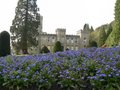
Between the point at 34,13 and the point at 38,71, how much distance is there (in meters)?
39.5

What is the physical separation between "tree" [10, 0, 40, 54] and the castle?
91.3ft

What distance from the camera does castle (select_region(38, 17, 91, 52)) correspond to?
75.9m

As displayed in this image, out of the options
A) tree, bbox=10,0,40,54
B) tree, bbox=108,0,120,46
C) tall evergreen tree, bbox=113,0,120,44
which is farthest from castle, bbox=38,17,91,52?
tall evergreen tree, bbox=113,0,120,44

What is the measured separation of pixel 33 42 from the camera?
1777 inches

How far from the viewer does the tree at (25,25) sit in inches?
1756

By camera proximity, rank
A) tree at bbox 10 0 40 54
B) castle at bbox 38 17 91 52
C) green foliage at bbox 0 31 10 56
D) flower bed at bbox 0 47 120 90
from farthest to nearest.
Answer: castle at bbox 38 17 91 52 < tree at bbox 10 0 40 54 < green foliage at bbox 0 31 10 56 < flower bed at bbox 0 47 120 90

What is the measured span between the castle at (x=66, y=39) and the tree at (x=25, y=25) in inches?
1096

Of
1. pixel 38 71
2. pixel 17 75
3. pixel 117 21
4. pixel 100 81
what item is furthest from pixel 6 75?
pixel 117 21

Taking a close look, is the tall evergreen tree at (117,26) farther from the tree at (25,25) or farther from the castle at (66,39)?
the castle at (66,39)

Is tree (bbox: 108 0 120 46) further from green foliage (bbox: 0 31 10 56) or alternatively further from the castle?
the castle

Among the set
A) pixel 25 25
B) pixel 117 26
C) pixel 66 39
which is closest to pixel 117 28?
pixel 117 26

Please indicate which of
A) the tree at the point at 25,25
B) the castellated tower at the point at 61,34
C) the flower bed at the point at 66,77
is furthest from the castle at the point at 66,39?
the flower bed at the point at 66,77

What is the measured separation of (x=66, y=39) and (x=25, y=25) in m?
34.6

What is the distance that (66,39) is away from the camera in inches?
3123
